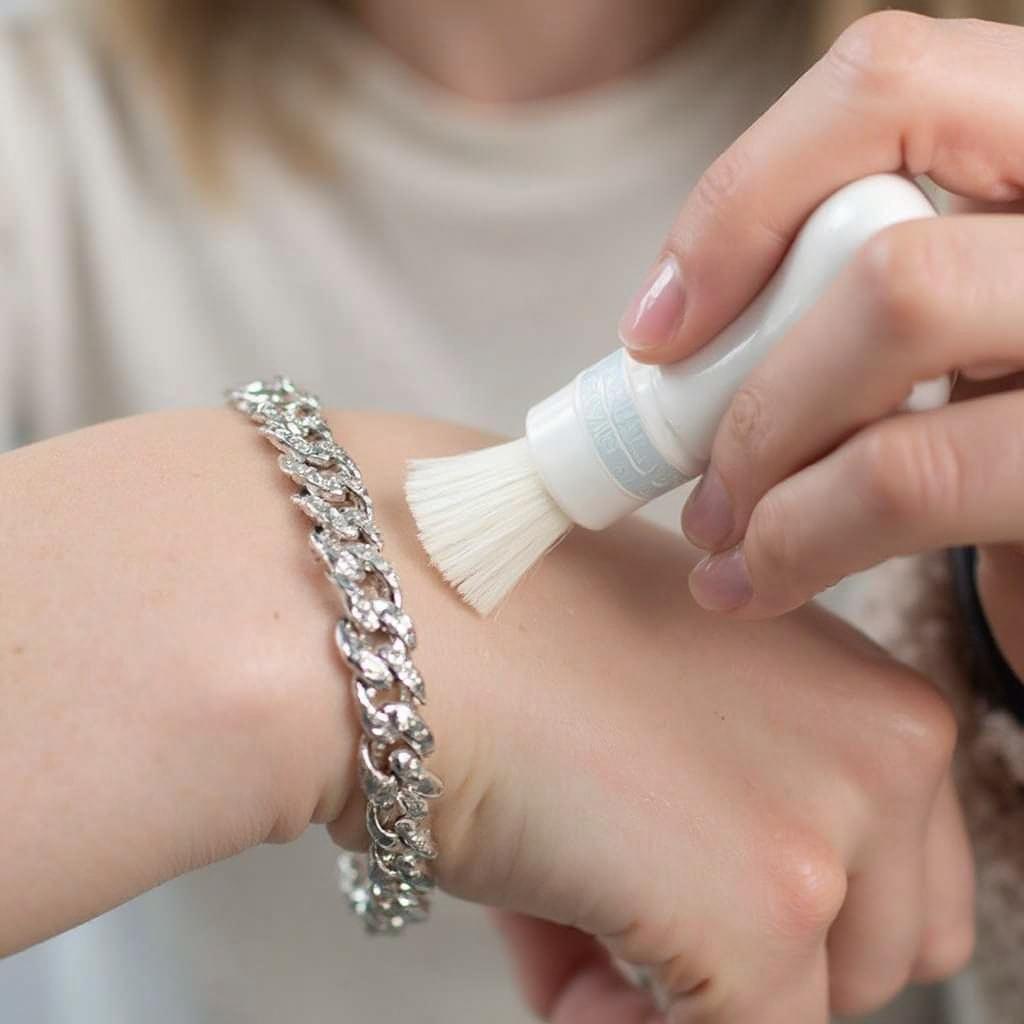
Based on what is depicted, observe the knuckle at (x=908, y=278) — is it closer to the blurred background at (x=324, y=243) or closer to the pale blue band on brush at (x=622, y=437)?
the pale blue band on brush at (x=622, y=437)

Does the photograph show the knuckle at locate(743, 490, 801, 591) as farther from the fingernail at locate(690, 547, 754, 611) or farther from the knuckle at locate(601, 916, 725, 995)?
the knuckle at locate(601, 916, 725, 995)

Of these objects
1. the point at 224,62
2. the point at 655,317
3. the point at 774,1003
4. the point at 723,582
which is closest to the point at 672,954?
the point at 774,1003

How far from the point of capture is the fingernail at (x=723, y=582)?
0.42 metres

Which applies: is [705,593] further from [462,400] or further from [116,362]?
[116,362]

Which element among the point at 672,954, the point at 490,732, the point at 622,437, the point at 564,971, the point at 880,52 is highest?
the point at 880,52

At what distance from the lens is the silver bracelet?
39cm

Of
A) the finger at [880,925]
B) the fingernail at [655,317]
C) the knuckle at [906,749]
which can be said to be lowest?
the finger at [880,925]

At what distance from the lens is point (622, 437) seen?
40 cm

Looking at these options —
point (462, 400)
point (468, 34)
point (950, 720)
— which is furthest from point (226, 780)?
point (468, 34)

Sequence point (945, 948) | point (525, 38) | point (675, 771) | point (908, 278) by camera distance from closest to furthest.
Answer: point (908, 278) → point (675, 771) → point (945, 948) → point (525, 38)

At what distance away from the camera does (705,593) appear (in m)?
0.43

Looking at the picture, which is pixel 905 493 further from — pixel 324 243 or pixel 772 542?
pixel 324 243

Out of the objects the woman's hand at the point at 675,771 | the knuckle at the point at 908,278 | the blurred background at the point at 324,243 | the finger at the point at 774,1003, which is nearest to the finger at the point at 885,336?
the knuckle at the point at 908,278

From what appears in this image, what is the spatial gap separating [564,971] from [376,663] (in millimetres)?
291
